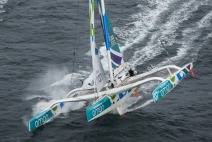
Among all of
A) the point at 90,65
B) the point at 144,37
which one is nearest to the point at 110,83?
the point at 90,65

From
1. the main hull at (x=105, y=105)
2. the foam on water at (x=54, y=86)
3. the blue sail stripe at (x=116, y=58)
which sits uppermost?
the blue sail stripe at (x=116, y=58)

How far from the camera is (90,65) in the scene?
42.0 metres

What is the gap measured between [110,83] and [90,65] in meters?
7.76

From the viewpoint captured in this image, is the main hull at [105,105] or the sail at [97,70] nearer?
the sail at [97,70]

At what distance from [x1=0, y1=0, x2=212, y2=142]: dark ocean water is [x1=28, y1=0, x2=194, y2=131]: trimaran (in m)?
0.92

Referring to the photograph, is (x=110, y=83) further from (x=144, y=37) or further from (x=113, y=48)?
(x=144, y=37)

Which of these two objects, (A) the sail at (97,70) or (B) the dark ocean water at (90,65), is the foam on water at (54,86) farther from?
(A) the sail at (97,70)

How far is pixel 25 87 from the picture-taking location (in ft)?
127

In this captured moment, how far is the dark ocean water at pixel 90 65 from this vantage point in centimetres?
3250

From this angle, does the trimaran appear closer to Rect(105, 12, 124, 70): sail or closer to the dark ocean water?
Rect(105, 12, 124, 70): sail

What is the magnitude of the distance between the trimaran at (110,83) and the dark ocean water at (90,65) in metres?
0.92

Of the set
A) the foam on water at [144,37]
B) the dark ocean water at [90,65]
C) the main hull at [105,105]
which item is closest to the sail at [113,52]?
the main hull at [105,105]

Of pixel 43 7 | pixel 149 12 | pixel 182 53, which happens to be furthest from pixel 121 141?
pixel 43 7

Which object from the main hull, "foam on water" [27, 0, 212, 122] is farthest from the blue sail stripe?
"foam on water" [27, 0, 212, 122]
